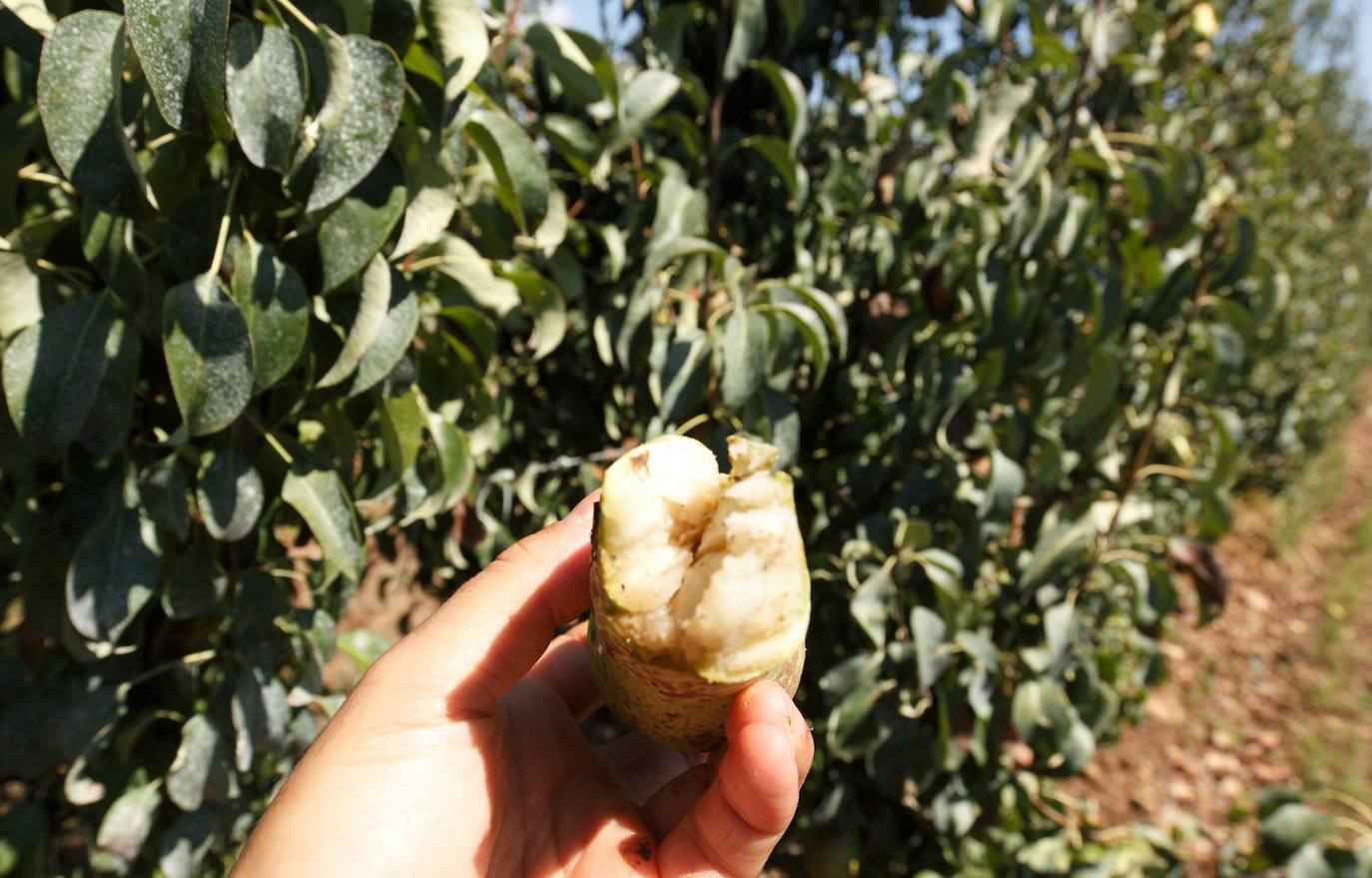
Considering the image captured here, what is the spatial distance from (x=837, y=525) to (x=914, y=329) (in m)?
0.48

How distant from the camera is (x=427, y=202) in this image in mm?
1058

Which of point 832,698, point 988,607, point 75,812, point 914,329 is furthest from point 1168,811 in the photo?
point 75,812

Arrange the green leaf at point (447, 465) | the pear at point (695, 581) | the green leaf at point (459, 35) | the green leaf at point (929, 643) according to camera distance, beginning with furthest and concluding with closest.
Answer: the green leaf at point (929, 643) < the green leaf at point (447, 465) < the green leaf at point (459, 35) < the pear at point (695, 581)

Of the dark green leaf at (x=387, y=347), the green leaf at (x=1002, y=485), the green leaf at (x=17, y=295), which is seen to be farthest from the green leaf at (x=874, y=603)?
the green leaf at (x=17, y=295)

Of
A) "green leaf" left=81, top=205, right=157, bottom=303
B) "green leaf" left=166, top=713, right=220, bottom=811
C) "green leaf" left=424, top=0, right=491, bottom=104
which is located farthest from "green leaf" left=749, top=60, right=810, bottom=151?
"green leaf" left=166, top=713, right=220, bottom=811

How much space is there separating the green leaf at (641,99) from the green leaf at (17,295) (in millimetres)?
822

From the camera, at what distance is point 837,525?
75.3 inches

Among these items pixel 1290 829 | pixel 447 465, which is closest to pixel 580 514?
pixel 447 465

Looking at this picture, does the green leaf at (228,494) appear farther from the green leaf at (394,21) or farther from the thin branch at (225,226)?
the green leaf at (394,21)

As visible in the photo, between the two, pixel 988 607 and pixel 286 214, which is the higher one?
pixel 286 214

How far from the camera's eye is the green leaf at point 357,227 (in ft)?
3.13

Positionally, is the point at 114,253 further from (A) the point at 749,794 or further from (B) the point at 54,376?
(A) the point at 749,794

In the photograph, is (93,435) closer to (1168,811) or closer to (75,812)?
(75,812)

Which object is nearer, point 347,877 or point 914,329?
point 347,877
